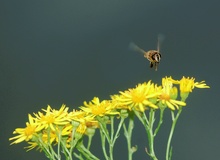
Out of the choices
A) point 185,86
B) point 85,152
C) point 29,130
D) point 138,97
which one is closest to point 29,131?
point 29,130

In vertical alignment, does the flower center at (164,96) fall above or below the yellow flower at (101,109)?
above

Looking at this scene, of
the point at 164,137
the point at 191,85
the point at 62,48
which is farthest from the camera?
the point at 62,48

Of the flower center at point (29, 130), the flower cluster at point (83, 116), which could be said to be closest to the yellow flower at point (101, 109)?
the flower cluster at point (83, 116)

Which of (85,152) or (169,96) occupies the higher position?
(169,96)

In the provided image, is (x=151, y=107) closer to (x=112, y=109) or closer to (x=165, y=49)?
(x=112, y=109)

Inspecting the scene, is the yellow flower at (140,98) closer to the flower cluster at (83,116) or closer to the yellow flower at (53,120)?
the flower cluster at (83,116)

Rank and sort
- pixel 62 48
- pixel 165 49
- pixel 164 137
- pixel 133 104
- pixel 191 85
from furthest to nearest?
pixel 62 48
pixel 165 49
pixel 164 137
pixel 191 85
pixel 133 104

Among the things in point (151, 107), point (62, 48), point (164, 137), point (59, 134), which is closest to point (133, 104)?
point (151, 107)

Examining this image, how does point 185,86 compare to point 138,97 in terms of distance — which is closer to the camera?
point 138,97

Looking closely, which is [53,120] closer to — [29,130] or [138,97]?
[29,130]
